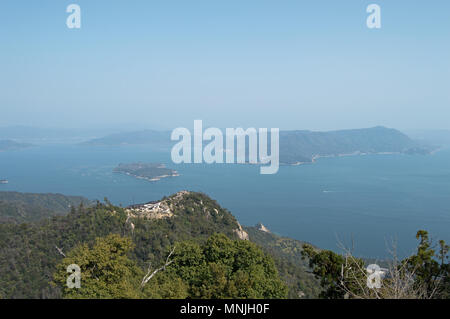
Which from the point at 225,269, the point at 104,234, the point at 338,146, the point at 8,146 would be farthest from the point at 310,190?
the point at 8,146

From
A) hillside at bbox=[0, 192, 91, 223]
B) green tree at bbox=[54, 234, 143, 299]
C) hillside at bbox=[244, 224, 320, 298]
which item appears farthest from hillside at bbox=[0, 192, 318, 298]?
hillside at bbox=[0, 192, 91, 223]

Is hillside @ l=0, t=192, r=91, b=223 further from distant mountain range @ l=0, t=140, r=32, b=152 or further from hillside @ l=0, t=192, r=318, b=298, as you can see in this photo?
distant mountain range @ l=0, t=140, r=32, b=152

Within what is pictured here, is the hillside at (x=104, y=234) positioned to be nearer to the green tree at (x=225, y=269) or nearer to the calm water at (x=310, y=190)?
the green tree at (x=225, y=269)

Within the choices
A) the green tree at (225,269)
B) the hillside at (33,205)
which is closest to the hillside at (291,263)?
the green tree at (225,269)

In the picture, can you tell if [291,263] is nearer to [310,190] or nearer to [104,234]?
[104,234]
